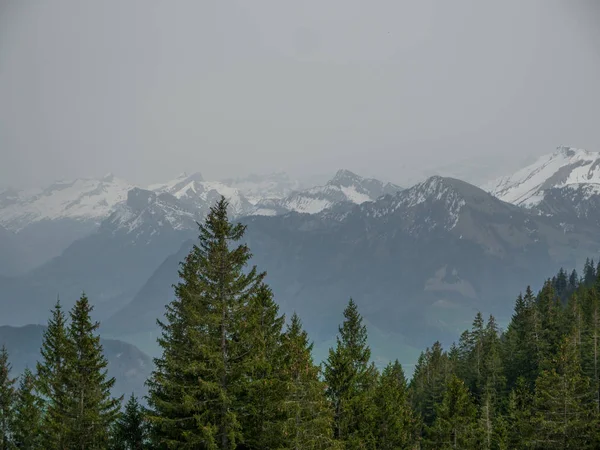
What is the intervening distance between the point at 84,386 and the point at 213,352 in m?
11.4

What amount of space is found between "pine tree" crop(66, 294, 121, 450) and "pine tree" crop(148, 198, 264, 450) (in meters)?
5.68

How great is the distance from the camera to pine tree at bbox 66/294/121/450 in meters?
29.6

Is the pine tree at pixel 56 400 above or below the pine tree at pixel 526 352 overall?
below

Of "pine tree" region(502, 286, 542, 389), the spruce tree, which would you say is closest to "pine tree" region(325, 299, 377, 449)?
the spruce tree

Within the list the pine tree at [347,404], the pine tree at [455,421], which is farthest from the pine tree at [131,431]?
the pine tree at [455,421]

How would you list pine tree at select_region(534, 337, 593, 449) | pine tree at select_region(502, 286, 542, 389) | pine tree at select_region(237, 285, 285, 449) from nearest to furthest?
pine tree at select_region(237, 285, 285, 449), pine tree at select_region(534, 337, 593, 449), pine tree at select_region(502, 286, 542, 389)

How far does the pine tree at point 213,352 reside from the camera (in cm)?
2358

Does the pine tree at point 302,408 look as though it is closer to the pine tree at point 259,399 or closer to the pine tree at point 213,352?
the pine tree at point 259,399

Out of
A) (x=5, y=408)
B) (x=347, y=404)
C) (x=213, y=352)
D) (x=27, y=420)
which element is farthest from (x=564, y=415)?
(x=5, y=408)

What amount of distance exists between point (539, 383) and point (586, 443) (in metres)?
5.25

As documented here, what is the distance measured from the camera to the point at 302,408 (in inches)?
1002

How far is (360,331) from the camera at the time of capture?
47.1 m

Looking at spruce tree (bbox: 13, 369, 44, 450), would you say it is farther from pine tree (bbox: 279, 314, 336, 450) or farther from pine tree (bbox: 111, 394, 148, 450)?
pine tree (bbox: 279, 314, 336, 450)

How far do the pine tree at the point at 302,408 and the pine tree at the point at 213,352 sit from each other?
2.53 meters
